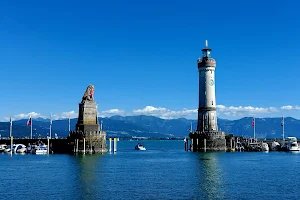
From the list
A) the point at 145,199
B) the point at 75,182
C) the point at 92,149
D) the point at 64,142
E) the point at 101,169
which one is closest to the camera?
the point at 145,199

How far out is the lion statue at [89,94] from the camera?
160 meters

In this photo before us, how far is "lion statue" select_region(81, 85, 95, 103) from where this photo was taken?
6304 inches

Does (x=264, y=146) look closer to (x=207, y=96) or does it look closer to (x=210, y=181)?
(x=207, y=96)

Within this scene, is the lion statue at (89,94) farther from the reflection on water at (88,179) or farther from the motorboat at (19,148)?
the reflection on water at (88,179)

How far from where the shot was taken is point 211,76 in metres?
164

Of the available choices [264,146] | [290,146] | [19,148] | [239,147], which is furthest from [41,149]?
[290,146]

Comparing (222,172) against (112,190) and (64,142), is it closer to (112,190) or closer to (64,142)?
(112,190)

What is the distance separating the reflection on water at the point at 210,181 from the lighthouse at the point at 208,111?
138 feet

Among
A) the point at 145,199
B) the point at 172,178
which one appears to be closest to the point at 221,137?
the point at 172,178

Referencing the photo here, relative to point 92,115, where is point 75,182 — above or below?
below

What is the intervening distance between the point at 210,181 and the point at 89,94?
8374 centimetres

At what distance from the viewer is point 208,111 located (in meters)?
164

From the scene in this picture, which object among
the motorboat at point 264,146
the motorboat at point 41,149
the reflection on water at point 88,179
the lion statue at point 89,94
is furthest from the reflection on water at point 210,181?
the motorboat at point 41,149

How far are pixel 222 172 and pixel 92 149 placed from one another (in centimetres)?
6453
